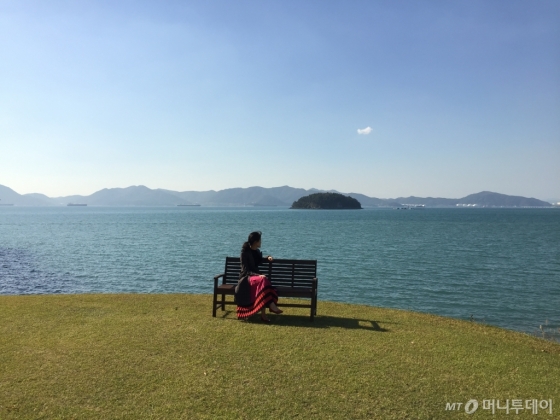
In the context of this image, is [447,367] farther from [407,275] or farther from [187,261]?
[187,261]

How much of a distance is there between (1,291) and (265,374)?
65.7ft

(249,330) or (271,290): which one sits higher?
(271,290)

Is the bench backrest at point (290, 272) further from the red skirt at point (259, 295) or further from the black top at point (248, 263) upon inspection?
the red skirt at point (259, 295)

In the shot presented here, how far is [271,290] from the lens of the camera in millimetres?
9430

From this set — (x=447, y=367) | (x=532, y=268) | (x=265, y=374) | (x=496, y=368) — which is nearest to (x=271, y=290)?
(x=265, y=374)

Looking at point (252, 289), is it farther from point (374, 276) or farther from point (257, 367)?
point (374, 276)

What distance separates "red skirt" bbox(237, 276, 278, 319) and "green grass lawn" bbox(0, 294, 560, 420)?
39cm

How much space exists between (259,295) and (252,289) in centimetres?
26

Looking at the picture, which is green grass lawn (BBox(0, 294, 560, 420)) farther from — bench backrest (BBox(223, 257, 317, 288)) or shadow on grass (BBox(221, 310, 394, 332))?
bench backrest (BBox(223, 257, 317, 288))

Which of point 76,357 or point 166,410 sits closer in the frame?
point 166,410

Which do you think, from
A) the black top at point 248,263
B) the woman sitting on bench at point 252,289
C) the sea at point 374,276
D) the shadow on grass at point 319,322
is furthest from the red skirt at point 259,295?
the sea at point 374,276

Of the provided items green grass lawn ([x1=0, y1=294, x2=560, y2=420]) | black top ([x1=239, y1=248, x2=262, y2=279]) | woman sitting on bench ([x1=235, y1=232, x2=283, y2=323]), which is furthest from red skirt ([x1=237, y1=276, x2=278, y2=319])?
green grass lawn ([x1=0, y1=294, x2=560, y2=420])

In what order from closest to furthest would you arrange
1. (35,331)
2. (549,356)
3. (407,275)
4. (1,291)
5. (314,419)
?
(314,419), (549,356), (35,331), (1,291), (407,275)

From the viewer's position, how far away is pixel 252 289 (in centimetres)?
954
